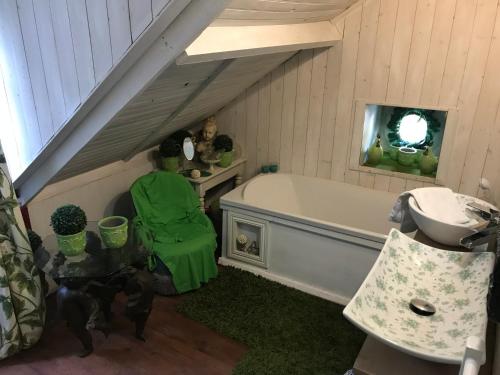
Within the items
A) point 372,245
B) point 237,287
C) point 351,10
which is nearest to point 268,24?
point 351,10

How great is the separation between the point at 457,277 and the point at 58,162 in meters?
1.88

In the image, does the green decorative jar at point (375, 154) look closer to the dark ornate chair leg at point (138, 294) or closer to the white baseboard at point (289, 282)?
the white baseboard at point (289, 282)

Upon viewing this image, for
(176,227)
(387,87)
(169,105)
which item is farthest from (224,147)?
(387,87)

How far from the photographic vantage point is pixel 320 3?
7.03 ft

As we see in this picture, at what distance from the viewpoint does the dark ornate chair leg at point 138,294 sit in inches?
83.1

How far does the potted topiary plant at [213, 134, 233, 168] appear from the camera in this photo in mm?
3119

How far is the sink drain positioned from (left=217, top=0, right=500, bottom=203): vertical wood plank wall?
1.62m

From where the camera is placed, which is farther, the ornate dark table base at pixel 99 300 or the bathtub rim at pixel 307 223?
the bathtub rim at pixel 307 223

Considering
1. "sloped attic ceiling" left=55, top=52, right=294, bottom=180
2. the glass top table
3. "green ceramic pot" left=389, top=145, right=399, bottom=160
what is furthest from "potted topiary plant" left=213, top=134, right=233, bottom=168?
"green ceramic pot" left=389, top=145, right=399, bottom=160

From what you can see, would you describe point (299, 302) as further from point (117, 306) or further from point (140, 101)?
point (140, 101)

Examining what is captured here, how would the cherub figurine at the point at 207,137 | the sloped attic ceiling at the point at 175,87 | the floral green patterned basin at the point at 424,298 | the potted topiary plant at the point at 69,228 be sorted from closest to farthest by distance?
the floral green patterned basin at the point at 424,298, the sloped attic ceiling at the point at 175,87, the potted topiary plant at the point at 69,228, the cherub figurine at the point at 207,137

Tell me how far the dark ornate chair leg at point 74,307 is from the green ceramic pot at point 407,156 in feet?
7.53

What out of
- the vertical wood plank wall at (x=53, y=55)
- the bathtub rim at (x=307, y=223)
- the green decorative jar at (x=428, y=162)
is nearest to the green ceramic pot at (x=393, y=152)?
the green decorative jar at (x=428, y=162)

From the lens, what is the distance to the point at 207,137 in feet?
10.2
